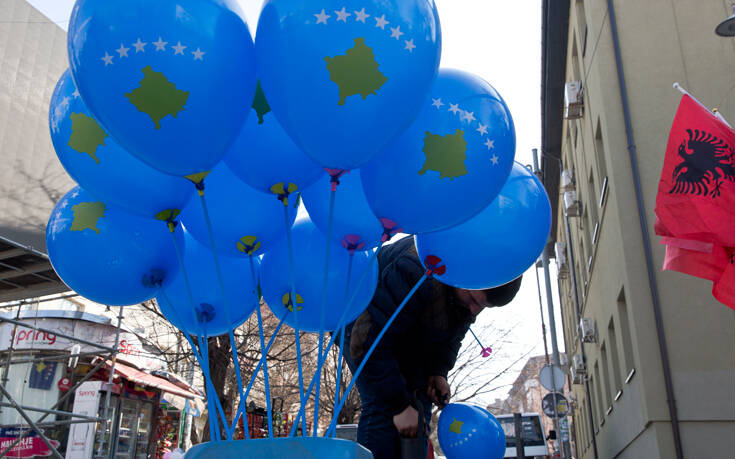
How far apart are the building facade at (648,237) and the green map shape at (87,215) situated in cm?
788

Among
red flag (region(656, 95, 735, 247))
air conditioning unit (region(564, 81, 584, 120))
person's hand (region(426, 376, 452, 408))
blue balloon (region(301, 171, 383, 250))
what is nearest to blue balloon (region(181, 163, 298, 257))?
blue balloon (region(301, 171, 383, 250))

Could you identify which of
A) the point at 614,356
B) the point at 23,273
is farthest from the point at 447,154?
the point at 614,356

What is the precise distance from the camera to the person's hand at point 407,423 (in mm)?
3545

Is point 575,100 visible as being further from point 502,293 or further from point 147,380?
point 502,293

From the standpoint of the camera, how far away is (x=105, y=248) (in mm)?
3070

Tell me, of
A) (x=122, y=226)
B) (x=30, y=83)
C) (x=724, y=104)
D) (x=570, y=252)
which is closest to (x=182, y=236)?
(x=122, y=226)

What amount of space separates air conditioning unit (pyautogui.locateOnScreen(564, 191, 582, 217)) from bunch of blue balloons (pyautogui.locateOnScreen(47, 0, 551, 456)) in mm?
12843

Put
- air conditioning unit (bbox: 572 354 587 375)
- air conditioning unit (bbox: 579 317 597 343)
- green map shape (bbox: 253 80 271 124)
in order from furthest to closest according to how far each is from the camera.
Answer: air conditioning unit (bbox: 572 354 587 375) < air conditioning unit (bbox: 579 317 597 343) < green map shape (bbox: 253 80 271 124)

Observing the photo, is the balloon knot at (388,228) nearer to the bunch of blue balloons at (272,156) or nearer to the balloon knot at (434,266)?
the bunch of blue balloons at (272,156)

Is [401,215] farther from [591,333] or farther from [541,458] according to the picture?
[541,458]

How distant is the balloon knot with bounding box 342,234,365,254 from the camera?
3.18 meters

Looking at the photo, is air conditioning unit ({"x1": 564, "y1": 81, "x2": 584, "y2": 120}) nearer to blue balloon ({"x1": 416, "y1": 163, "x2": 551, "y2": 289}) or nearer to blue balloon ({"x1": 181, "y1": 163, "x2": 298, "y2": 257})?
blue balloon ({"x1": 416, "y1": 163, "x2": 551, "y2": 289})

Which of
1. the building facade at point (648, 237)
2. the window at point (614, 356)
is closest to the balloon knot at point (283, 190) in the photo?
the building facade at point (648, 237)

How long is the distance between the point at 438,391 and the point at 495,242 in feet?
4.19
